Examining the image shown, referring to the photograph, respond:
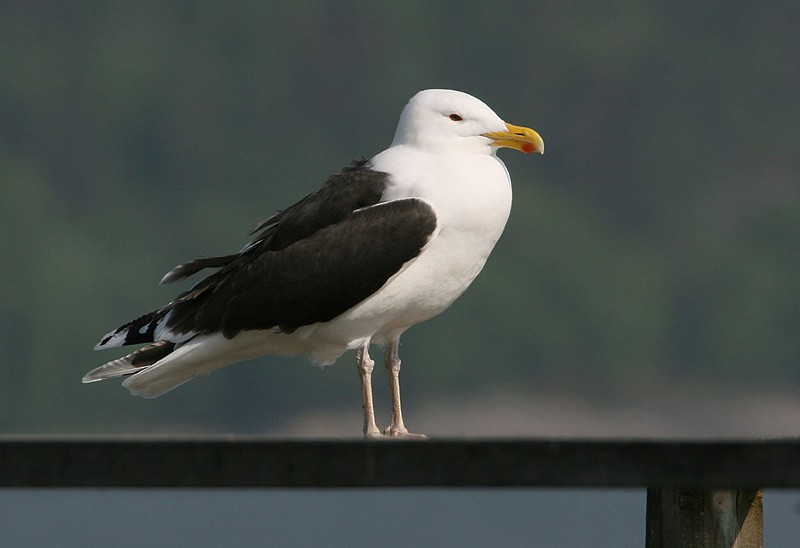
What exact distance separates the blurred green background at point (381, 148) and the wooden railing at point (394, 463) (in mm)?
94031

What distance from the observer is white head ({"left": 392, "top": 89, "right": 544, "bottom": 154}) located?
23.8 feet

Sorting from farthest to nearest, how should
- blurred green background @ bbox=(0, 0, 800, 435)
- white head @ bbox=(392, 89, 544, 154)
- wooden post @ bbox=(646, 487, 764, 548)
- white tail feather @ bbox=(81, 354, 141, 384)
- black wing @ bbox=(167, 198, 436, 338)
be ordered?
blurred green background @ bbox=(0, 0, 800, 435) → white head @ bbox=(392, 89, 544, 154) → white tail feather @ bbox=(81, 354, 141, 384) → black wing @ bbox=(167, 198, 436, 338) → wooden post @ bbox=(646, 487, 764, 548)

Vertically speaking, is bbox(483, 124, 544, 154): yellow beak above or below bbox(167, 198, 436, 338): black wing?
above

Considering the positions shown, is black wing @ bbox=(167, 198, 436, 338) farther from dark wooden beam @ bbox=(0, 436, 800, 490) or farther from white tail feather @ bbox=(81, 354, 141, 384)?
dark wooden beam @ bbox=(0, 436, 800, 490)

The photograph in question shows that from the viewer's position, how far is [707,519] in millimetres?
4812

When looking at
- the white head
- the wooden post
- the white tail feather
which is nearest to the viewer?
the wooden post

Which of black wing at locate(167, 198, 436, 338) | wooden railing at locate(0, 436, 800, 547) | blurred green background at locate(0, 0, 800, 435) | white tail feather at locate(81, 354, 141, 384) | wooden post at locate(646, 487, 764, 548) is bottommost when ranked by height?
wooden post at locate(646, 487, 764, 548)

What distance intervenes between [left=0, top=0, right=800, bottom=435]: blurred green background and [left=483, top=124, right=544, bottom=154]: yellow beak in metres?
91.3

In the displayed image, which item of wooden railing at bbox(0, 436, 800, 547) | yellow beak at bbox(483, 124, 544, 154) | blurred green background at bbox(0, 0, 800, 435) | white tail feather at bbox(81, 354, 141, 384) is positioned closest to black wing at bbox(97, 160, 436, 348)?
white tail feather at bbox(81, 354, 141, 384)

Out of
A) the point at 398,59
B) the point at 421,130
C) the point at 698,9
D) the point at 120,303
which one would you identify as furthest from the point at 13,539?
the point at 698,9

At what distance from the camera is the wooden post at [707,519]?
4.82 meters

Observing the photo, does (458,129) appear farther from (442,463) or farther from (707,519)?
(442,463)

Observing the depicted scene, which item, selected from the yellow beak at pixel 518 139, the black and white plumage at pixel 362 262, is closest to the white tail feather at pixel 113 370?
the black and white plumage at pixel 362 262

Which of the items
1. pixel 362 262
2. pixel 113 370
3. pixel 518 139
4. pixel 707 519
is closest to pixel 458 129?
pixel 518 139
